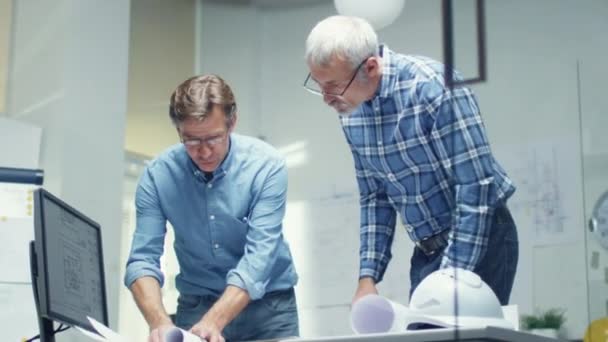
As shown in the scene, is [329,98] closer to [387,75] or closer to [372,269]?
[387,75]

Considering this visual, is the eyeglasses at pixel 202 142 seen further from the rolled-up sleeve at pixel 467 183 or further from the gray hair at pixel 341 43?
the rolled-up sleeve at pixel 467 183

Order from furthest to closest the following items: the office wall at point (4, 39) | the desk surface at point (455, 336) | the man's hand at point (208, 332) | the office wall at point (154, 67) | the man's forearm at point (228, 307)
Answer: the office wall at point (154, 67) → the office wall at point (4, 39) → the man's forearm at point (228, 307) → the man's hand at point (208, 332) → the desk surface at point (455, 336)

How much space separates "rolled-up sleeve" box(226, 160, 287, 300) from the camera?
6.24 feet

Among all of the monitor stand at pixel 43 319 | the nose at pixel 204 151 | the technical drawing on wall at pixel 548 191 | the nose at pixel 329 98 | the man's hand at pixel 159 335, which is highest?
the nose at pixel 329 98

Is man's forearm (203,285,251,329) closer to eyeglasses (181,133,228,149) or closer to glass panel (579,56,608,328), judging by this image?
eyeglasses (181,133,228,149)

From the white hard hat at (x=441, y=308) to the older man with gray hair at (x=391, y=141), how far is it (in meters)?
0.40

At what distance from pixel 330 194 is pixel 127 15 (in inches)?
48.8

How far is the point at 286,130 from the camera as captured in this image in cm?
437

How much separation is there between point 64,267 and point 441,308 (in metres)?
0.80

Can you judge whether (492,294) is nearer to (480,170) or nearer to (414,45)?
(480,170)

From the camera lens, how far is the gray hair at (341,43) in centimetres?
190

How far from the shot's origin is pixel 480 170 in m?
1.64

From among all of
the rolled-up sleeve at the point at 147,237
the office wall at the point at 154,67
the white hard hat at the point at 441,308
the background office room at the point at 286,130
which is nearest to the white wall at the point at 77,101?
the background office room at the point at 286,130

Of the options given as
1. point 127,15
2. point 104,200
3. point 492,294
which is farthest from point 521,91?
point 127,15
